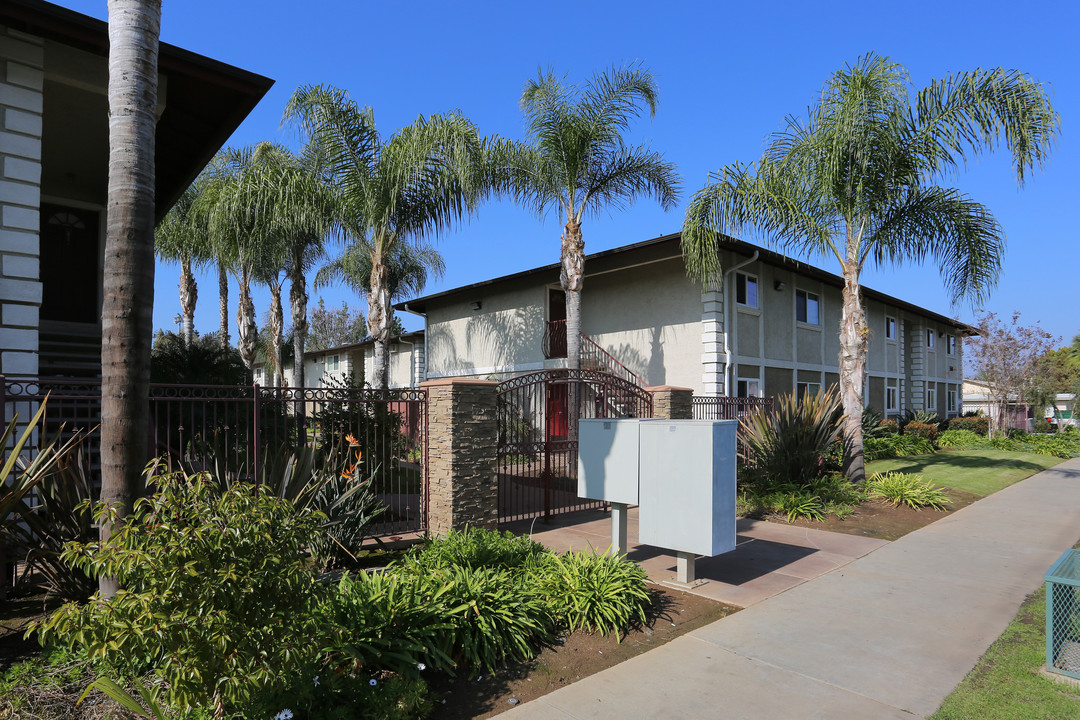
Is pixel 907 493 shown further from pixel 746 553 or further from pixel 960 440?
pixel 960 440

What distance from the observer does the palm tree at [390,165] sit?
41.9ft

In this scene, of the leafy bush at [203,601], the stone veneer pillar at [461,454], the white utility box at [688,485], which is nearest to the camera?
the leafy bush at [203,601]

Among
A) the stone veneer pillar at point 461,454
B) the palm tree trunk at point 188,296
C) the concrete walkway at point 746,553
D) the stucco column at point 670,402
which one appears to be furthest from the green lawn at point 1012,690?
the palm tree trunk at point 188,296

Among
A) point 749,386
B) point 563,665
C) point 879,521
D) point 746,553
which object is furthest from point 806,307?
point 563,665

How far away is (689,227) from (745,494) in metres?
5.57

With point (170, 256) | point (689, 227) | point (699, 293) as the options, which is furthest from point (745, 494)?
point (170, 256)

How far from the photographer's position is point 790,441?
1143 centimetres

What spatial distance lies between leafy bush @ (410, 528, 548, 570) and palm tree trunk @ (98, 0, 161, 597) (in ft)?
8.08

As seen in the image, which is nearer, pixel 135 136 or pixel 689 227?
pixel 135 136

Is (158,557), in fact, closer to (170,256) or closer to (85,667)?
(85,667)

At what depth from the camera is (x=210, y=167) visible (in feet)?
71.8

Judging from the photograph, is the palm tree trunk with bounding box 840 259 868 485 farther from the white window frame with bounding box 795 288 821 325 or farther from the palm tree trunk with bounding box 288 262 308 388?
the palm tree trunk with bounding box 288 262 308 388

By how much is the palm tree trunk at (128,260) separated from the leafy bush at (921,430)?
2517cm

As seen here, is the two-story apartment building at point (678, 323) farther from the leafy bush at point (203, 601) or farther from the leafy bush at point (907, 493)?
the leafy bush at point (203, 601)
